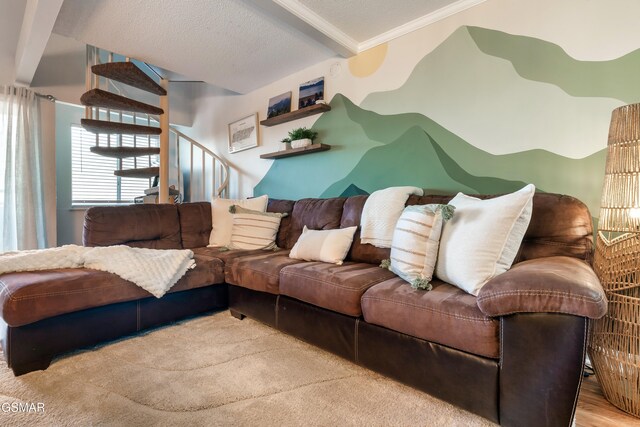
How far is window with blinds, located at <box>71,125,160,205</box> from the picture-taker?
4211 mm

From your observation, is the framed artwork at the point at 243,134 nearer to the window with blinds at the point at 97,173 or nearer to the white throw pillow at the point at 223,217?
the white throw pillow at the point at 223,217

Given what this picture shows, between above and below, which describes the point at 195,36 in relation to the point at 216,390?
above

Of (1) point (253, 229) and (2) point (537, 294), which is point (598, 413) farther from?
(1) point (253, 229)

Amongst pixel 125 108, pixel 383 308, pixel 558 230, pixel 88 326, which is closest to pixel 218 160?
pixel 125 108

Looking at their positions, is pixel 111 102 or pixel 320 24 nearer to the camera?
pixel 320 24

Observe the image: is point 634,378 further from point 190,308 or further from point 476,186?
point 190,308

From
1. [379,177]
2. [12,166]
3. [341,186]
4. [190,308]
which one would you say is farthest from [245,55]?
[12,166]

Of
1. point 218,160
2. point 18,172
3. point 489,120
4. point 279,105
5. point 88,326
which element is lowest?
point 88,326

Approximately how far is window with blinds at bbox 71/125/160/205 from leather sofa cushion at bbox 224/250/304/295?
299 centimetres

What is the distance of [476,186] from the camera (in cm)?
211

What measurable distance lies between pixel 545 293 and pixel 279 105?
10.3 ft

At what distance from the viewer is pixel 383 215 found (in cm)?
205

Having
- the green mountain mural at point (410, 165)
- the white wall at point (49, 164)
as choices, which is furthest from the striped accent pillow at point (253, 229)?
the white wall at point (49, 164)

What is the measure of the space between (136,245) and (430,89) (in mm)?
2655
